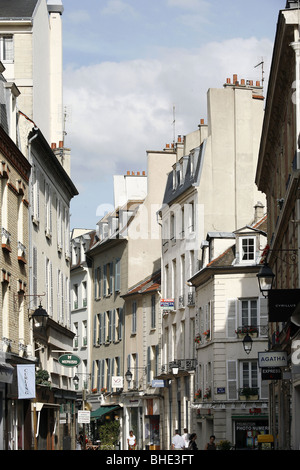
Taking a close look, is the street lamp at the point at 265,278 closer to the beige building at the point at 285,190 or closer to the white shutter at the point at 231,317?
the beige building at the point at 285,190

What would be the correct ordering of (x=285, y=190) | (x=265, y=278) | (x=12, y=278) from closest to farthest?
(x=265, y=278) → (x=285, y=190) → (x=12, y=278)

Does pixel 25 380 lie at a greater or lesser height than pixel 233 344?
lesser

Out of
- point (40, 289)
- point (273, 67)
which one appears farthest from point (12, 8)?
point (273, 67)

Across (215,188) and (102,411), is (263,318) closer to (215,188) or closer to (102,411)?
(215,188)

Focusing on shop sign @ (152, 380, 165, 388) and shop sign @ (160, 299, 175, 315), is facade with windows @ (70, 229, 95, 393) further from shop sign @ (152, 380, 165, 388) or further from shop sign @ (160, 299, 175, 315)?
shop sign @ (160, 299, 175, 315)

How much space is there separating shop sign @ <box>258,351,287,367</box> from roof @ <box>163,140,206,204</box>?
24772 mm

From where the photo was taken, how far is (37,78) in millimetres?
39844

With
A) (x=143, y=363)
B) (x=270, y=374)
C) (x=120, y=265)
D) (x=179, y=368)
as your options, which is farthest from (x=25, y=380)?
(x=120, y=265)

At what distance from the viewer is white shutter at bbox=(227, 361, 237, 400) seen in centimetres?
4466

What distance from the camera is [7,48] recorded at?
127 feet

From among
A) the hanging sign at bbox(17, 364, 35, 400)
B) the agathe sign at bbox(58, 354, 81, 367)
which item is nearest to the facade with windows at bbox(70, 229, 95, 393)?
the agathe sign at bbox(58, 354, 81, 367)

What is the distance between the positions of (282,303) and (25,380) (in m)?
8.66

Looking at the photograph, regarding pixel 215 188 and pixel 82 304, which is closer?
pixel 215 188

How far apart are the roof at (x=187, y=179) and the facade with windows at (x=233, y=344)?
510cm
